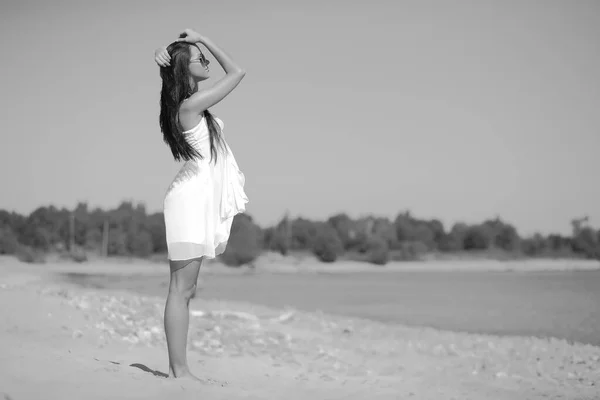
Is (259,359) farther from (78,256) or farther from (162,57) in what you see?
(78,256)

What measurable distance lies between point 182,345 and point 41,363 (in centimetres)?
84

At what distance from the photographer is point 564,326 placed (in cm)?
1283

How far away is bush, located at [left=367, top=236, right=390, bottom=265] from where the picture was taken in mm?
47062

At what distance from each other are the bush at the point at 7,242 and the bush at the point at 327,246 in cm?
2081

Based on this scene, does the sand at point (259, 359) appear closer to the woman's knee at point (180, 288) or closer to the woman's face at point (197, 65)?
the woman's knee at point (180, 288)

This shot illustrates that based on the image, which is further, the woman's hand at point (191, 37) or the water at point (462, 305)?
the water at point (462, 305)

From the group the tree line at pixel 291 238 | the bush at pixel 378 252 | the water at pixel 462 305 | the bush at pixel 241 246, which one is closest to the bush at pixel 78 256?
the tree line at pixel 291 238

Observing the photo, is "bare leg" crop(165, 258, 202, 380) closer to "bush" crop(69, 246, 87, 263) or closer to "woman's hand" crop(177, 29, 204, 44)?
"woman's hand" crop(177, 29, 204, 44)

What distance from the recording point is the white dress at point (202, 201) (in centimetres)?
395

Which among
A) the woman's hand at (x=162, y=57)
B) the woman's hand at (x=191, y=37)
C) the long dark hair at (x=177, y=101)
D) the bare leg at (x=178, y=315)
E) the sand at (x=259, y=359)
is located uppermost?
the woman's hand at (x=191, y=37)

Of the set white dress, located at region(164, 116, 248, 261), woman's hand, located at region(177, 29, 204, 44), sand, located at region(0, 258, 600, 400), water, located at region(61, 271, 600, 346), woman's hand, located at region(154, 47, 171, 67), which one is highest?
woman's hand, located at region(177, 29, 204, 44)

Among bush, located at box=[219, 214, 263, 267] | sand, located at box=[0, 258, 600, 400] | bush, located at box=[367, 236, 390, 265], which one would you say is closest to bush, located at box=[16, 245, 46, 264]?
bush, located at box=[219, 214, 263, 267]

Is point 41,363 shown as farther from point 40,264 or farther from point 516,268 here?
point 516,268

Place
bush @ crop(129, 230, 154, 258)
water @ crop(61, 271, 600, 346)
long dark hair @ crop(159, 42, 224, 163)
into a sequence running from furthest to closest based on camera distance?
bush @ crop(129, 230, 154, 258) < water @ crop(61, 271, 600, 346) < long dark hair @ crop(159, 42, 224, 163)
